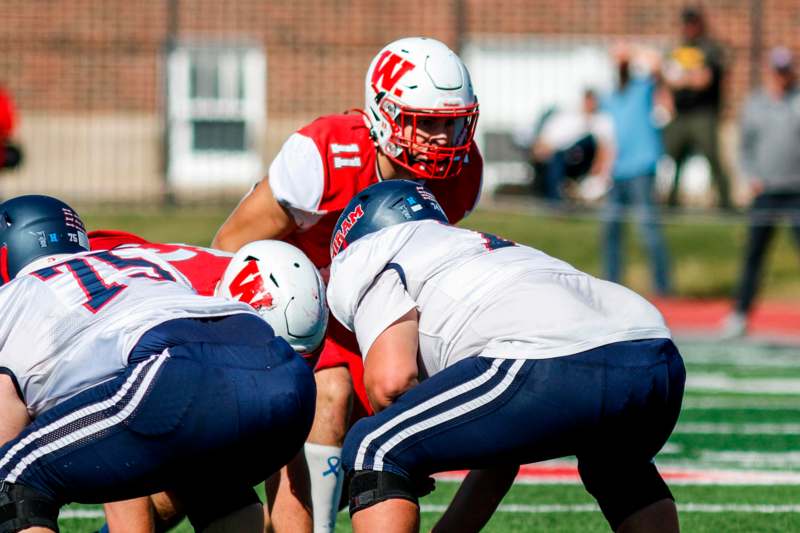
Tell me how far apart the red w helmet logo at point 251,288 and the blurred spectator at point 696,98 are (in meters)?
10.8

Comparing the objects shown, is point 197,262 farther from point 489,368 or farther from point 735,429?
point 735,429

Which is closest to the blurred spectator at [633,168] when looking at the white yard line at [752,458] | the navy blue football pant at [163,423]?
the white yard line at [752,458]

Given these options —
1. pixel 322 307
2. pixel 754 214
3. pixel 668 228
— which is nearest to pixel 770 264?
pixel 668 228

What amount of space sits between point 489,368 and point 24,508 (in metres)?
1.23

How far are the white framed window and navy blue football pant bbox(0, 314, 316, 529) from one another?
15651 mm

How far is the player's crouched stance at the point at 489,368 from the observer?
3.80m

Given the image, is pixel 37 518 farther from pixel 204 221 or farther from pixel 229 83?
pixel 229 83

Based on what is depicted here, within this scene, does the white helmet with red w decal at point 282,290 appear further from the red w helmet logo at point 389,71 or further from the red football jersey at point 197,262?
the red w helmet logo at point 389,71

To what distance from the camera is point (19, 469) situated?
3707mm

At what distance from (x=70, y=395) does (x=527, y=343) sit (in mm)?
1192

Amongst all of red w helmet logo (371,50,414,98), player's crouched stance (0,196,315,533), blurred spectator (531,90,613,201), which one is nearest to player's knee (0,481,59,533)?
player's crouched stance (0,196,315,533)

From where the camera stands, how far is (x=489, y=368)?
3834 mm

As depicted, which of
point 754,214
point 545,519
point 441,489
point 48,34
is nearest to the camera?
point 545,519

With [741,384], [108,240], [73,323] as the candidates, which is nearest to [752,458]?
[741,384]
